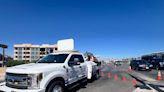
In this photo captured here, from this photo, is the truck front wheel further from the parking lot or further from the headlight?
the parking lot

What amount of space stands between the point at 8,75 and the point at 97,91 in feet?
14.8

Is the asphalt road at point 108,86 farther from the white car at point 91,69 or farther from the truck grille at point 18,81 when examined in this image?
the truck grille at point 18,81

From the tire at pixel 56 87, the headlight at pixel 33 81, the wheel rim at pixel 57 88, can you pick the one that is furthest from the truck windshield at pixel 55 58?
the headlight at pixel 33 81

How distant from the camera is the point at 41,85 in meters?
7.27

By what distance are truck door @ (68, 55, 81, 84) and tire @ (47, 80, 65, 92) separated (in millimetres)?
758

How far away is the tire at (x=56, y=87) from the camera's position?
7688mm

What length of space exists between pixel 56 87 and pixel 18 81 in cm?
153

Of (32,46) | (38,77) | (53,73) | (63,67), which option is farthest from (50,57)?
(32,46)

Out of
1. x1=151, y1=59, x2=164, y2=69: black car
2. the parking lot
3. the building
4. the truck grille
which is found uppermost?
the building

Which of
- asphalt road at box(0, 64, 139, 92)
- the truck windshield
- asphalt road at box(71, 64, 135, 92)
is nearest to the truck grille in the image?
the truck windshield

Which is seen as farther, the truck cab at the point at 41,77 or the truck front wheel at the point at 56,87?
the truck front wheel at the point at 56,87

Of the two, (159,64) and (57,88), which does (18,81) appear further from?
(159,64)

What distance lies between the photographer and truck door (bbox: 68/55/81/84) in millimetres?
9203

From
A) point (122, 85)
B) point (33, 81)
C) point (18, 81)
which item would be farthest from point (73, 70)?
point (122, 85)
